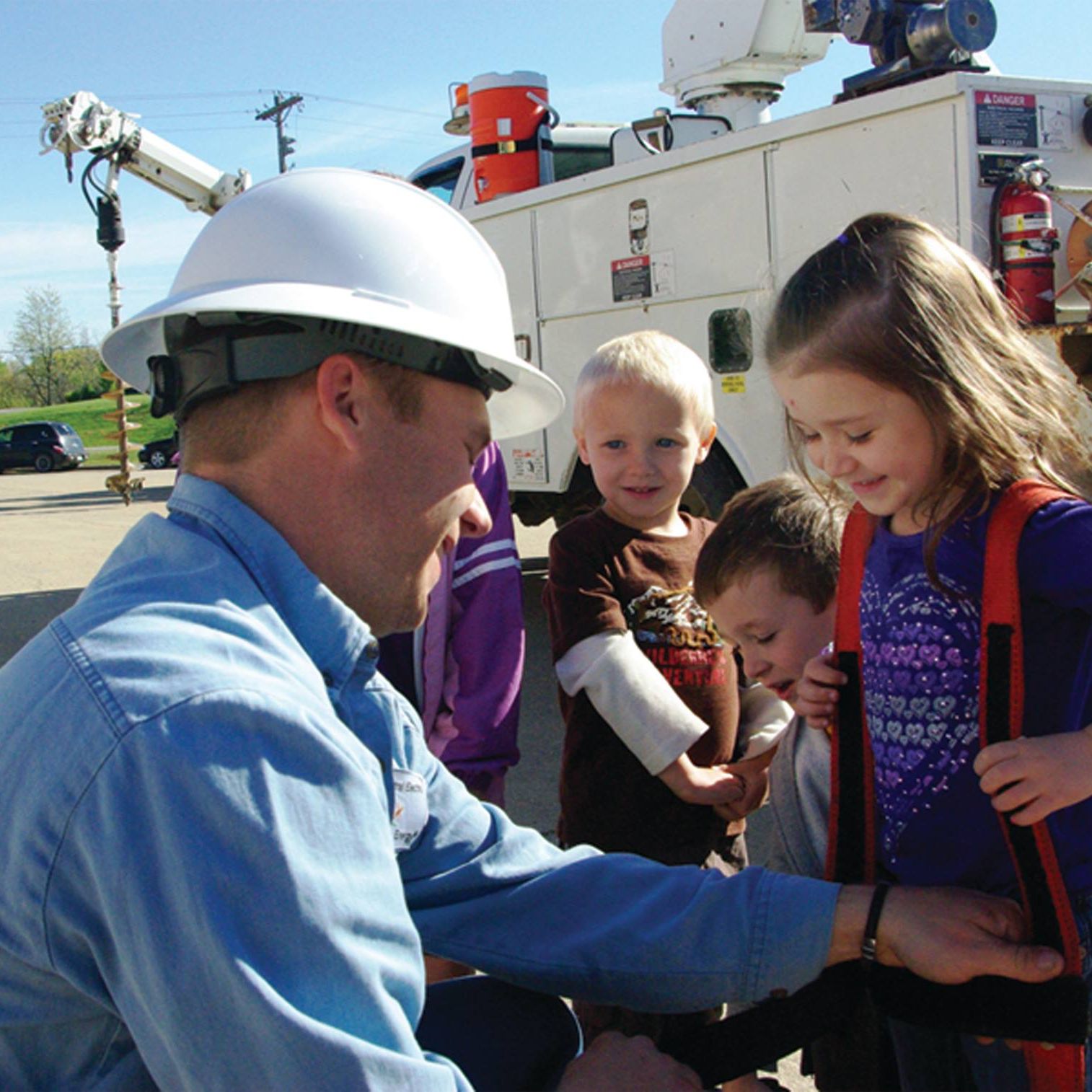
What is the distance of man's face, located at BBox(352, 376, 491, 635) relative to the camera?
4.99 feet

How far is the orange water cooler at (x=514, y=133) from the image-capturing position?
7254mm

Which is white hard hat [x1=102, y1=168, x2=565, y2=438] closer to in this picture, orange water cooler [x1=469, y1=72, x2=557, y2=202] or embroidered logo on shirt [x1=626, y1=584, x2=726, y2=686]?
embroidered logo on shirt [x1=626, y1=584, x2=726, y2=686]

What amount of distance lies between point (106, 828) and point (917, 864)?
1.18 meters

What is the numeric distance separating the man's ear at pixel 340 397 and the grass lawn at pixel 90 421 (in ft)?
112

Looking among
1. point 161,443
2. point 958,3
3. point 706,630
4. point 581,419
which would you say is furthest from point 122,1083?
point 161,443

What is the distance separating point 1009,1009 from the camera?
157 cm

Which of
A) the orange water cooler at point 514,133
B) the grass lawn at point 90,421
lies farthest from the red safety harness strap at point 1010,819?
the grass lawn at point 90,421

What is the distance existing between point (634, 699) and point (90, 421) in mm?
55877

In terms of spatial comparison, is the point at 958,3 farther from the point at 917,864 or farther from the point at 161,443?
the point at 161,443

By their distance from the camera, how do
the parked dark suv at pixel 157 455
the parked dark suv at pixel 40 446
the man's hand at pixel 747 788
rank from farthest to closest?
the parked dark suv at pixel 40 446, the parked dark suv at pixel 157 455, the man's hand at pixel 747 788

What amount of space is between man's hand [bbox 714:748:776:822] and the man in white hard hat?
75 cm

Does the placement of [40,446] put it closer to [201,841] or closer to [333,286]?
[333,286]

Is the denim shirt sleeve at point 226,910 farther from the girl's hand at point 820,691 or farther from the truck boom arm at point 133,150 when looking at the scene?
the truck boom arm at point 133,150

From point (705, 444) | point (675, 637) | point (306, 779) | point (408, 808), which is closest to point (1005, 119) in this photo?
point (705, 444)
